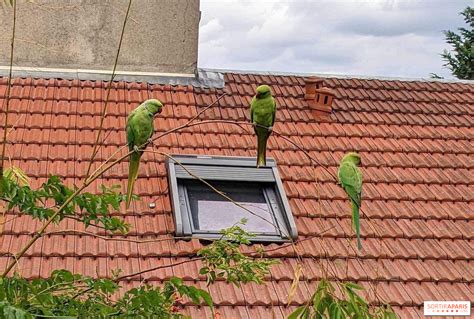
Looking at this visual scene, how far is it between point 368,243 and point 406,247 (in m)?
0.36

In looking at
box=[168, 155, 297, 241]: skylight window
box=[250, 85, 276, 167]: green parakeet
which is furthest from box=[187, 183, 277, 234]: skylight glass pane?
box=[250, 85, 276, 167]: green parakeet

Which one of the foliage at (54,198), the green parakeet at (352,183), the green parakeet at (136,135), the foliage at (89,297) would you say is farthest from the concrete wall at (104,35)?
the green parakeet at (352,183)

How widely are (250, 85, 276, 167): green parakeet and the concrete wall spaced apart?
6.05 m

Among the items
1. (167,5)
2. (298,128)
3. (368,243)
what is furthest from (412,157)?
(167,5)

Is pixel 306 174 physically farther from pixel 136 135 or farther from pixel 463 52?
pixel 463 52

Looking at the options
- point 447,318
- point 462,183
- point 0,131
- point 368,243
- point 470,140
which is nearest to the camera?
point 447,318

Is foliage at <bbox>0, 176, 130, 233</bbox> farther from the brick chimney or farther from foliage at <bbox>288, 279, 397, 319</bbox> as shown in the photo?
the brick chimney

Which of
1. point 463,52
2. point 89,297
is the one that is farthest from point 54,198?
point 463,52

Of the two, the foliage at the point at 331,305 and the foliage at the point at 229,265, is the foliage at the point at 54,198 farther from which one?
the foliage at the point at 331,305

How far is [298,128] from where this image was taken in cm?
845

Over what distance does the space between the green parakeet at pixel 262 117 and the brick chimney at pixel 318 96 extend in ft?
19.1

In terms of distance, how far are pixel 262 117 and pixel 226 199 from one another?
3726 mm

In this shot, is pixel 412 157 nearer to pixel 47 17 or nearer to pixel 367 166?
pixel 367 166

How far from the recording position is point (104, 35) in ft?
29.9
